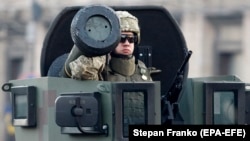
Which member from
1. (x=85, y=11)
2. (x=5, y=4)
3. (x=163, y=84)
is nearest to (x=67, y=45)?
(x=163, y=84)

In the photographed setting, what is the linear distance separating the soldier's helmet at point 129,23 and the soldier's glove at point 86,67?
0.64 meters

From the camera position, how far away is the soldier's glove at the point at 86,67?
860 cm

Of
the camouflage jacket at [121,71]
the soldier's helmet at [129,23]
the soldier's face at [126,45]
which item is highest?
the soldier's helmet at [129,23]

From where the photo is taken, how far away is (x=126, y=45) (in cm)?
924

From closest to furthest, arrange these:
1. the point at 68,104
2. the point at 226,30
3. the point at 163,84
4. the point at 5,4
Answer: the point at 68,104 → the point at 163,84 → the point at 226,30 → the point at 5,4

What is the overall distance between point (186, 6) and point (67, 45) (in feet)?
102

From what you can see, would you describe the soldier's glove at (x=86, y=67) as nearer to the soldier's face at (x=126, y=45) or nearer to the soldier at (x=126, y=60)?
the soldier at (x=126, y=60)

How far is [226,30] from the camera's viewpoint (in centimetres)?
4006

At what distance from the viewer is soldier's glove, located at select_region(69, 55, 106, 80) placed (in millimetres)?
8602

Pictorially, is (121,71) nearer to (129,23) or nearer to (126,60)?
(126,60)

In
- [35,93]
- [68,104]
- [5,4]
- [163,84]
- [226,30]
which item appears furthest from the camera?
[5,4]

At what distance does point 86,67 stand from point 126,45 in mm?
701

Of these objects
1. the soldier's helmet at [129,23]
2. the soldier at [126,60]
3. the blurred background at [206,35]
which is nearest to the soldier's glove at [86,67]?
the soldier at [126,60]

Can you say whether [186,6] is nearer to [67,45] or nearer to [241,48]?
[241,48]
